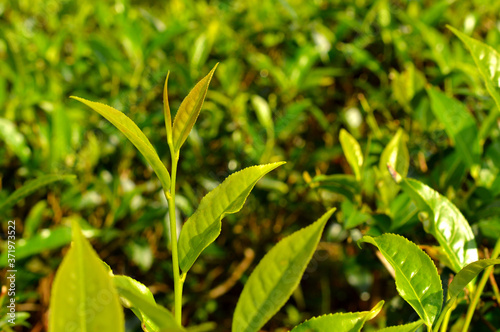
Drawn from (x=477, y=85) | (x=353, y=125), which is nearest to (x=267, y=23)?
(x=353, y=125)

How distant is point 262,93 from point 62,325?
1526mm

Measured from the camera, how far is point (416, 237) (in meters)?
1.20

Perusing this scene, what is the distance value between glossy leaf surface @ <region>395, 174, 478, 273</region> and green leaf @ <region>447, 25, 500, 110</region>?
0.19 m

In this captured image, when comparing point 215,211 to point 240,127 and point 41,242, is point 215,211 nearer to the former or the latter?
point 41,242

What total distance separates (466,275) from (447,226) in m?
0.20

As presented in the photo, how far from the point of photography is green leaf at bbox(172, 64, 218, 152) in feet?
2.22

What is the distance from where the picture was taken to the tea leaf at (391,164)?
1113mm

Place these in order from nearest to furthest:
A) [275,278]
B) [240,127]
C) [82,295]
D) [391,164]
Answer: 1. [82,295]
2. [275,278]
3. [391,164]
4. [240,127]

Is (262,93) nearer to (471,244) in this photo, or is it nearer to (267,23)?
(267,23)

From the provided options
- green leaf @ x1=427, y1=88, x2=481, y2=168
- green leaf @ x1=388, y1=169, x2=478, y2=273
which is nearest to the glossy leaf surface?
green leaf @ x1=388, y1=169, x2=478, y2=273

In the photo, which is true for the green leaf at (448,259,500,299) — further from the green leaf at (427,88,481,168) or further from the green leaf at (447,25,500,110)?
the green leaf at (427,88,481,168)

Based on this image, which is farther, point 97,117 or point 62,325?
point 97,117

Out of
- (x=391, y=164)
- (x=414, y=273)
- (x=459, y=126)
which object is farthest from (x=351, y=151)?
(x=414, y=273)

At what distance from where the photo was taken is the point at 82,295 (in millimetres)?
454
